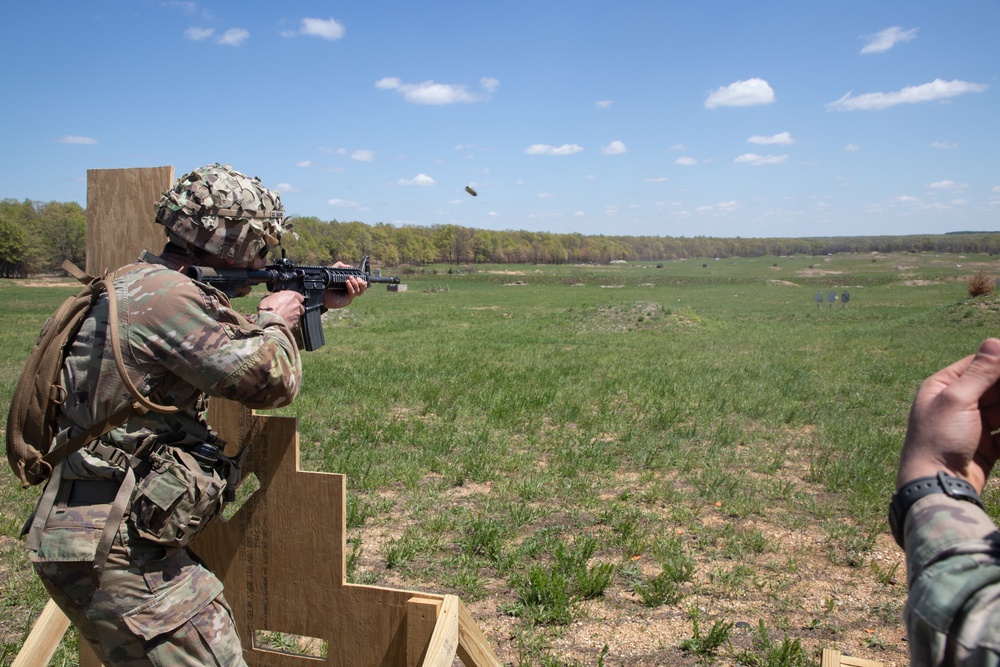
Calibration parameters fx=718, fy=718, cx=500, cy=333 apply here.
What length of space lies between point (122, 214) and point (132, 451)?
1173 millimetres

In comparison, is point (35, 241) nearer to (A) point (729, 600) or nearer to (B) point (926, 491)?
(A) point (729, 600)

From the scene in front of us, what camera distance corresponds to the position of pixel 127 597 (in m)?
2.30

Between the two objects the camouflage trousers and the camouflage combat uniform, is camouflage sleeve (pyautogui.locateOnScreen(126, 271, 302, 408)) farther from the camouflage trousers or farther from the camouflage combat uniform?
the camouflage trousers

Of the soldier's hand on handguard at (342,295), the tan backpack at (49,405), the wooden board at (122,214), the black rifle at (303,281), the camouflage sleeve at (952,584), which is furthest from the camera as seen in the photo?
the soldier's hand on handguard at (342,295)

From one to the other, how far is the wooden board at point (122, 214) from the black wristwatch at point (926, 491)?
2.79 metres

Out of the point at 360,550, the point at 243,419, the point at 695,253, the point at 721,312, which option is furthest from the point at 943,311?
the point at 695,253

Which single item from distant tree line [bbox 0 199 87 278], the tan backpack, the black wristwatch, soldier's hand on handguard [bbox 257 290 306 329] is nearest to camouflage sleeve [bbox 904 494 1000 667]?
the black wristwatch

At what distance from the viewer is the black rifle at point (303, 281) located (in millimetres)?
2842

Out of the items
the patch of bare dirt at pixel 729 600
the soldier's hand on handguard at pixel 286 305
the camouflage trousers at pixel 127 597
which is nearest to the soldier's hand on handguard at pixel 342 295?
the soldier's hand on handguard at pixel 286 305

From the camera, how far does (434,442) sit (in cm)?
765

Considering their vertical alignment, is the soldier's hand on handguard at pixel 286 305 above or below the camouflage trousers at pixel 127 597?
above

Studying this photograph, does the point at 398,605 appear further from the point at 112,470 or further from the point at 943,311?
the point at 943,311

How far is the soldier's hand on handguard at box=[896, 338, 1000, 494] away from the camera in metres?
1.21

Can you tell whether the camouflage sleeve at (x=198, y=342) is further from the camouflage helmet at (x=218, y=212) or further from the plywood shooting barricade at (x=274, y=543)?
the plywood shooting barricade at (x=274, y=543)
